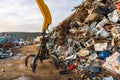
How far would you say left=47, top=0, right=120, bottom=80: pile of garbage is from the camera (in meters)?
7.84

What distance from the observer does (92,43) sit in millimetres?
9984

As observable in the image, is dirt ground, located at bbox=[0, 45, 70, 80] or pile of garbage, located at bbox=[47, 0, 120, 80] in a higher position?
pile of garbage, located at bbox=[47, 0, 120, 80]

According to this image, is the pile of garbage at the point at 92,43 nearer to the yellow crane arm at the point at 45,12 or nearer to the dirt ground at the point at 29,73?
the dirt ground at the point at 29,73

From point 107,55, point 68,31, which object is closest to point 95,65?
point 107,55

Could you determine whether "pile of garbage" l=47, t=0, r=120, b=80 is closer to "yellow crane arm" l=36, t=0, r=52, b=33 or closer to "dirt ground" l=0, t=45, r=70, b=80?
"dirt ground" l=0, t=45, r=70, b=80

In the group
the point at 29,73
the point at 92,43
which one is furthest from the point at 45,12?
the point at 92,43

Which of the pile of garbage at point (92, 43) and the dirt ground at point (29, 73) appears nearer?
the pile of garbage at point (92, 43)

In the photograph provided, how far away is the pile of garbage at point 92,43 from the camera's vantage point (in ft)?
25.7

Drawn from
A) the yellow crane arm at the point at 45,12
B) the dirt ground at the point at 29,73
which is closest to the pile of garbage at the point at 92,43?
the dirt ground at the point at 29,73

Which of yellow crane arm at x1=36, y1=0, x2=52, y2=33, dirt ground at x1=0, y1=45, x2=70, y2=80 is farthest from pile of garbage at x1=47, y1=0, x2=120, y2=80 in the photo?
yellow crane arm at x1=36, y1=0, x2=52, y2=33

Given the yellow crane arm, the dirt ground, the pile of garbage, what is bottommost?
the dirt ground

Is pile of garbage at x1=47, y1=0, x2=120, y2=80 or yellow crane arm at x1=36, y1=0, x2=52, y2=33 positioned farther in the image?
yellow crane arm at x1=36, y1=0, x2=52, y2=33

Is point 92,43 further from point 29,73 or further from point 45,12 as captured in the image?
point 29,73

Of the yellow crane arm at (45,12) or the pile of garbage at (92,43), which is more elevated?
the yellow crane arm at (45,12)
